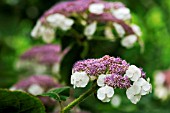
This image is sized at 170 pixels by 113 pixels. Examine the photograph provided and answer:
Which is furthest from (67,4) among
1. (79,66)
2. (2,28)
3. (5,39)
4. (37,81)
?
(5,39)

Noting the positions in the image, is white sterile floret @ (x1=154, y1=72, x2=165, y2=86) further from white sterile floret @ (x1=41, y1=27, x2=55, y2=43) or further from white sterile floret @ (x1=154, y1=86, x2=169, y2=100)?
white sterile floret @ (x1=41, y1=27, x2=55, y2=43)

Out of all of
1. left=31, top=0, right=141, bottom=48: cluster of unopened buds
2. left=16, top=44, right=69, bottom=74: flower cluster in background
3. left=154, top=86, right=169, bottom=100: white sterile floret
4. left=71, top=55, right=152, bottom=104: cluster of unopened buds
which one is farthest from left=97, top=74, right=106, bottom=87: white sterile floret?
left=154, top=86, right=169, bottom=100: white sterile floret

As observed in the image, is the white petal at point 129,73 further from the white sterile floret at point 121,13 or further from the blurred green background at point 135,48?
the blurred green background at point 135,48

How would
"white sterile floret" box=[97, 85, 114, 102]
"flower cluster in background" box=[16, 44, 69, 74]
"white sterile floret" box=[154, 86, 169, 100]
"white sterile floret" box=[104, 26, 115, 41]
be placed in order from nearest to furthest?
"white sterile floret" box=[97, 85, 114, 102], "white sterile floret" box=[104, 26, 115, 41], "flower cluster in background" box=[16, 44, 69, 74], "white sterile floret" box=[154, 86, 169, 100]

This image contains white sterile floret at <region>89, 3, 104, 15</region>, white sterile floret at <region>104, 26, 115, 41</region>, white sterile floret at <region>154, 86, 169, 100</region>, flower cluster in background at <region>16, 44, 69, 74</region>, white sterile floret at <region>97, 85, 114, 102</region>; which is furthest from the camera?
white sterile floret at <region>154, 86, 169, 100</region>

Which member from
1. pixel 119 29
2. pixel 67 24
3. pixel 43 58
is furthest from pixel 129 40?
pixel 43 58

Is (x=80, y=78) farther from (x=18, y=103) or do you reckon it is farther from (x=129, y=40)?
(x=129, y=40)
